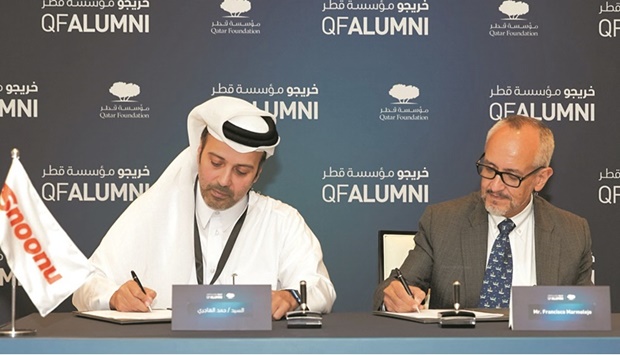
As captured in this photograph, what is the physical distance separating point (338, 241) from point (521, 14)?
5.63ft

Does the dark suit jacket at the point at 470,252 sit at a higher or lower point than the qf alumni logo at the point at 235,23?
lower

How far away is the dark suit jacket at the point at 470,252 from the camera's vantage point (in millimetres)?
4016

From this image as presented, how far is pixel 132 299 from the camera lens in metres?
3.29

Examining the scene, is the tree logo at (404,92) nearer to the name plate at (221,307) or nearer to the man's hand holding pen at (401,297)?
the man's hand holding pen at (401,297)

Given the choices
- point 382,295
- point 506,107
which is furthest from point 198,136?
point 506,107

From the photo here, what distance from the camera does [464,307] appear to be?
397cm

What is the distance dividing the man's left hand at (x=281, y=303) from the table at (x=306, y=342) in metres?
0.45

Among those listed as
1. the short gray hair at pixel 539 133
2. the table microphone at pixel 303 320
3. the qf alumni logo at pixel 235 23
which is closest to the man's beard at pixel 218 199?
the table microphone at pixel 303 320

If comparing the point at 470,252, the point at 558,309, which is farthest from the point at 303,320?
the point at 470,252

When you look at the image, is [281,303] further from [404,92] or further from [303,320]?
[404,92]

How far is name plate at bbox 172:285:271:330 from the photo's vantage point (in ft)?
9.16

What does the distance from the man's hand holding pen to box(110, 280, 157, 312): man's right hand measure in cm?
85

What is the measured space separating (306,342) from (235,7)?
3416 mm

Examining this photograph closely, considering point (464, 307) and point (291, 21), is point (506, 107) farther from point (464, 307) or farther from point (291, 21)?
point (464, 307)
